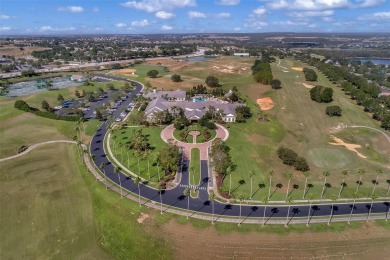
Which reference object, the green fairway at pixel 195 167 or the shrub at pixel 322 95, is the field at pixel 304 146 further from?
the green fairway at pixel 195 167

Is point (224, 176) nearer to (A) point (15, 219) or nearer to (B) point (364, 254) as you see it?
(B) point (364, 254)

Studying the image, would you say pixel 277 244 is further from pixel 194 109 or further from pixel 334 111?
pixel 334 111

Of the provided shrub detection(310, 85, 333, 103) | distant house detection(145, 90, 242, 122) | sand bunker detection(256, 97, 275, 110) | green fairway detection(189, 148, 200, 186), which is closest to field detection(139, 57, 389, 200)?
sand bunker detection(256, 97, 275, 110)

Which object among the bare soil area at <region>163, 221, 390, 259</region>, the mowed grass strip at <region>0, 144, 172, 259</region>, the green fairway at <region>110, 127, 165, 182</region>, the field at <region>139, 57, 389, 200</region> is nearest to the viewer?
the bare soil area at <region>163, 221, 390, 259</region>

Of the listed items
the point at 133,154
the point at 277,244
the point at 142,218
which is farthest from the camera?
the point at 133,154

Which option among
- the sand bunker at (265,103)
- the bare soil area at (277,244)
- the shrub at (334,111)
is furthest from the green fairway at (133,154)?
the shrub at (334,111)

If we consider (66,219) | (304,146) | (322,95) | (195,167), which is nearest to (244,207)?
(195,167)

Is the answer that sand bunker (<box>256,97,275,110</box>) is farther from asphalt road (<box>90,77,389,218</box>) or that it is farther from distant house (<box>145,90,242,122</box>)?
asphalt road (<box>90,77,389,218</box>)
